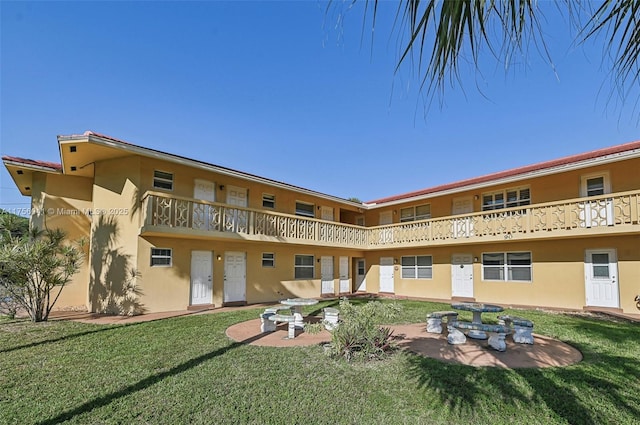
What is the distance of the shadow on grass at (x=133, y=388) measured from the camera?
4.28 metres

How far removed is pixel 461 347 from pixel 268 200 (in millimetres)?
11585

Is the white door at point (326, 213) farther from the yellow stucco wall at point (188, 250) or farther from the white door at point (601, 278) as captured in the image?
the white door at point (601, 278)

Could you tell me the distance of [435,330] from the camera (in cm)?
899

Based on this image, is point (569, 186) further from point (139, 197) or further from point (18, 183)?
point (18, 183)

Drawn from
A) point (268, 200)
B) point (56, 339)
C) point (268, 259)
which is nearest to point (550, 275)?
point (268, 259)

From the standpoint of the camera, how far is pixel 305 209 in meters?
18.7

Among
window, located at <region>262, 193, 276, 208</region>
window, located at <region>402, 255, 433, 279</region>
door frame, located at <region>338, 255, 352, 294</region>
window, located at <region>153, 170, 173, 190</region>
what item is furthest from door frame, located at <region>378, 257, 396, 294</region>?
window, located at <region>153, 170, 173, 190</region>

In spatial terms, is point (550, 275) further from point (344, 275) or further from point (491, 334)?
point (344, 275)

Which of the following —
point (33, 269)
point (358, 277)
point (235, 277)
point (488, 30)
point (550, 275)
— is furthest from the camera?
point (358, 277)

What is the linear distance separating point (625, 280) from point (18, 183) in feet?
83.9

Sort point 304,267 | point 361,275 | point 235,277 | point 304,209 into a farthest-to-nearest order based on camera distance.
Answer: point 361,275 → point 304,209 → point 304,267 → point 235,277

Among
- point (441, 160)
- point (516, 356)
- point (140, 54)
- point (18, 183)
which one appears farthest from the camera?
point (18, 183)

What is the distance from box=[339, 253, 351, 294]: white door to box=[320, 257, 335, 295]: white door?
91 centimetres

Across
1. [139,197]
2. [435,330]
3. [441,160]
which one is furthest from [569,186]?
[139,197]
